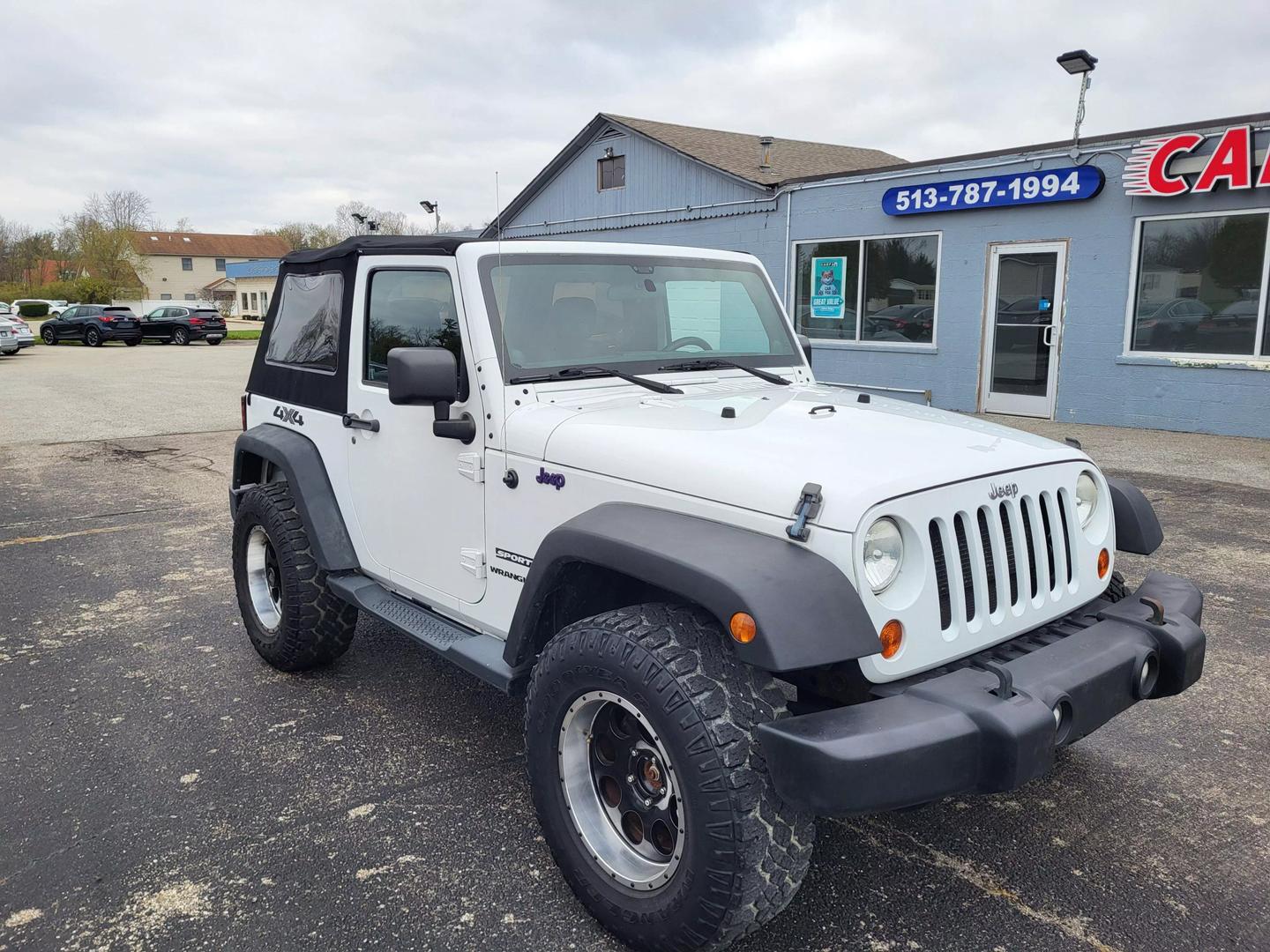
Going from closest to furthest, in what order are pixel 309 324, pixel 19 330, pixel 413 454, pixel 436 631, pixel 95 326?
pixel 436 631, pixel 413 454, pixel 309 324, pixel 19 330, pixel 95 326

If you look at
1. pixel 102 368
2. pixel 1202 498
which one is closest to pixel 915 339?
pixel 1202 498

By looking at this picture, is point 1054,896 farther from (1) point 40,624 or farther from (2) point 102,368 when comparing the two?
(2) point 102,368

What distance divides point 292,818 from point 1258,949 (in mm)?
2784

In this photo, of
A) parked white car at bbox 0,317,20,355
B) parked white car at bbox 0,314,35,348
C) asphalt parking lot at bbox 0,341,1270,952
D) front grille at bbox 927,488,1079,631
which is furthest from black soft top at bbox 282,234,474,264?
parked white car at bbox 0,314,35,348

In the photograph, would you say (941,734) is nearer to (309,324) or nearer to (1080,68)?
(309,324)

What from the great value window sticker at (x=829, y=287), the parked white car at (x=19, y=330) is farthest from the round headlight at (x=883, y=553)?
the parked white car at (x=19, y=330)

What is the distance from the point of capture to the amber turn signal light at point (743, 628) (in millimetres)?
2121

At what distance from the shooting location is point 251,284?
244 feet

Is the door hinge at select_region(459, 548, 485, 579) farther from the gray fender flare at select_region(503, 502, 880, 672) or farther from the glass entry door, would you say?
the glass entry door

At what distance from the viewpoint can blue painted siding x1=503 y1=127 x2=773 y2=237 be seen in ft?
54.4

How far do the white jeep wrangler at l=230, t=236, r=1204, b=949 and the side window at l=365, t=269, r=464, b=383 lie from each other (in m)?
0.01

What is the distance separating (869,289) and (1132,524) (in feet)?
38.7

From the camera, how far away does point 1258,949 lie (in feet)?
8.07

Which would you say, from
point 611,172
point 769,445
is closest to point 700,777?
point 769,445
